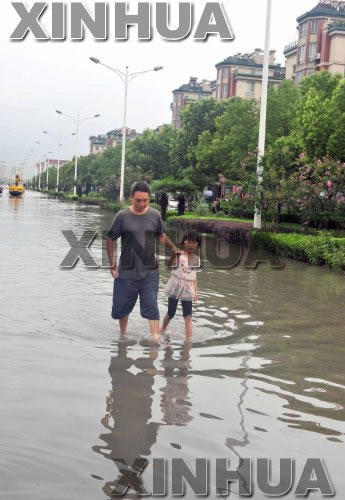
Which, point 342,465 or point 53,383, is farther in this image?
point 53,383

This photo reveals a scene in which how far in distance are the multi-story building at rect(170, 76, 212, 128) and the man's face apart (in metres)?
113

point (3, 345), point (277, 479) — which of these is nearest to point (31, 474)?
point (277, 479)

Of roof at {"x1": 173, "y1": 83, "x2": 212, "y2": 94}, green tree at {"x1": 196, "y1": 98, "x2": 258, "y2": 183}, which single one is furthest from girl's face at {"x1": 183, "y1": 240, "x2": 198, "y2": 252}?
roof at {"x1": 173, "y1": 83, "x2": 212, "y2": 94}

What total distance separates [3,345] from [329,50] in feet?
214

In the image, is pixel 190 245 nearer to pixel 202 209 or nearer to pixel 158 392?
pixel 158 392

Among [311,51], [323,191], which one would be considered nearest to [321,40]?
[311,51]

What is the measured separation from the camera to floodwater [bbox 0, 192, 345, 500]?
4234 mm

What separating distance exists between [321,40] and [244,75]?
80.9ft

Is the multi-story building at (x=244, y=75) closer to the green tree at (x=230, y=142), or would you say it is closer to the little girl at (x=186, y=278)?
the green tree at (x=230, y=142)

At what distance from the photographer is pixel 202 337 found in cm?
817

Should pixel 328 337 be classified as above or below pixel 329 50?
below

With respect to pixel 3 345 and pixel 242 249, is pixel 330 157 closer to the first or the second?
pixel 242 249

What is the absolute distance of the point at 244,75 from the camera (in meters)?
92.1
